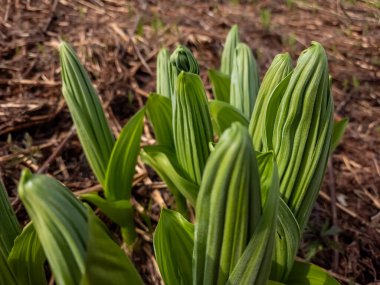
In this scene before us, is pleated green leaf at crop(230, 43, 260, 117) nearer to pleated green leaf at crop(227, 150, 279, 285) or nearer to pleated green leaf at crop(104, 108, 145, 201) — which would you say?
pleated green leaf at crop(104, 108, 145, 201)

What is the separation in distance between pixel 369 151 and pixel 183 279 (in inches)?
43.7

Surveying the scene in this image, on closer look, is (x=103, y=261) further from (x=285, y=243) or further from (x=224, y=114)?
(x=224, y=114)

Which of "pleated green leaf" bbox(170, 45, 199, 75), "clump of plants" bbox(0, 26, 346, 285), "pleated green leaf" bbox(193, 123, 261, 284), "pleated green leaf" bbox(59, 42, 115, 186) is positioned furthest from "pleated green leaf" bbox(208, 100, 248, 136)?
"pleated green leaf" bbox(193, 123, 261, 284)

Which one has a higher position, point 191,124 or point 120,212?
point 191,124

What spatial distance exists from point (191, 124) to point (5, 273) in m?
0.46

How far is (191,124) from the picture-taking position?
0.98m

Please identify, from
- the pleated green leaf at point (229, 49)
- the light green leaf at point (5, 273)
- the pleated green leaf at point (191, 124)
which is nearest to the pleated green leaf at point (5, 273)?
the light green leaf at point (5, 273)

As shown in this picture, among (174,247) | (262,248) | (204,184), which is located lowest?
(174,247)

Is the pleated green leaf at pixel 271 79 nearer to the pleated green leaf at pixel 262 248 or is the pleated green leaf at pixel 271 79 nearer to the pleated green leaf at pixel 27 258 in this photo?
the pleated green leaf at pixel 262 248

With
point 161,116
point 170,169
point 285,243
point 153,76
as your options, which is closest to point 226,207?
point 285,243

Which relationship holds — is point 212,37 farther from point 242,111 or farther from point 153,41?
point 242,111

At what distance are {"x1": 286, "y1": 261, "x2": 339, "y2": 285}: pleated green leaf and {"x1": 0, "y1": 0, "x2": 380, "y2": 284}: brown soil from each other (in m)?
0.33

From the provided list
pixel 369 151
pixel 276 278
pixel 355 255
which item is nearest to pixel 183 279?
pixel 276 278

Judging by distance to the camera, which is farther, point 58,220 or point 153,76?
point 153,76
